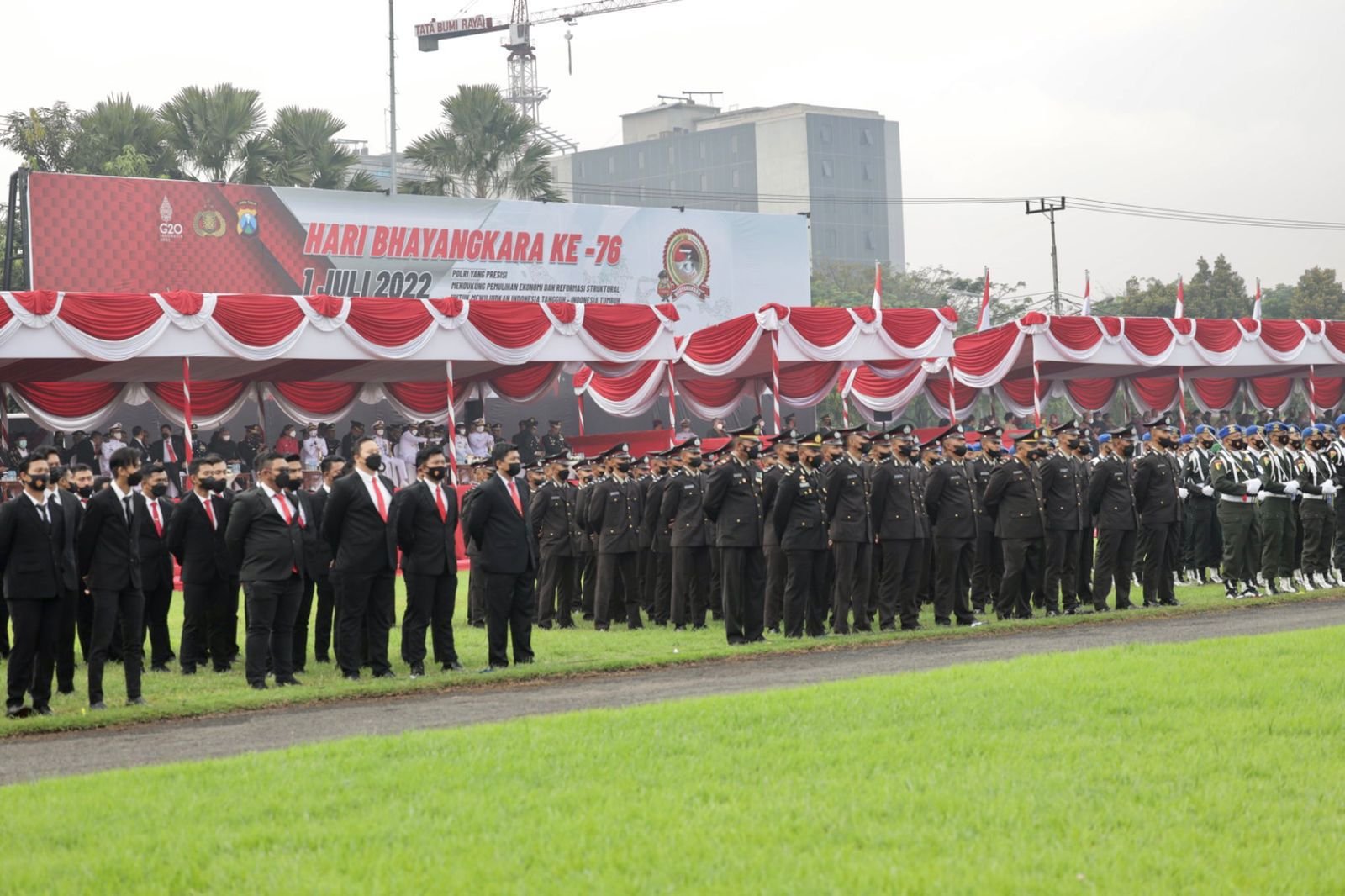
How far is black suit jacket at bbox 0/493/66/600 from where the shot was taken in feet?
35.3

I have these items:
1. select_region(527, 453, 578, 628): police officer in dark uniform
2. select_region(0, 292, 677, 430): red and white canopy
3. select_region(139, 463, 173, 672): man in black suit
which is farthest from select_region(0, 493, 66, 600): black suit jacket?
select_region(0, 292, 677, 430): red and white canopy

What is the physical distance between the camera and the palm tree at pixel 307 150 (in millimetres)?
37594

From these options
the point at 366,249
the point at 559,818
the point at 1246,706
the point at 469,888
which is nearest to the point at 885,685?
the point at 1246,706

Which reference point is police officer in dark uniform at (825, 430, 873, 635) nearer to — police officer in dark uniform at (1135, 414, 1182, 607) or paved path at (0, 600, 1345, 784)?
paved path at (0, 600, 1345, 784)

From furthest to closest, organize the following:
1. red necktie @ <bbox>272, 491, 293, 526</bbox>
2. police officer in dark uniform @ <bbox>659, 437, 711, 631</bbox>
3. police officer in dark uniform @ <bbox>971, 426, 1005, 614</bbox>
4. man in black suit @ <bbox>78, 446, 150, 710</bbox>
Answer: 1. police officer in dark uniform @ <bbox>971, 426, 1005, 614</bbox>
2. police officer in dark uniform @ <bbox>659, 437, 711, 631</bbox>
3. red necktie @ <bbox>272, 491, 293, 526</bbox>
4. man in black suit @ <bbox>78, 446, 150, 710</bbox>

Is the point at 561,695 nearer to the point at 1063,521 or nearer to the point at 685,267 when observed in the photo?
the point at 1063,521

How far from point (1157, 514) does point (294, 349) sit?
46.9 ft

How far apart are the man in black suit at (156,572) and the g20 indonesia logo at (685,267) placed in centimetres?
2479

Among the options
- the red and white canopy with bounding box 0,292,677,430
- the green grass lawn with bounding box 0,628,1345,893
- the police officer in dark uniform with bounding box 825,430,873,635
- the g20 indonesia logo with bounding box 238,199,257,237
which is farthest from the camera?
the g20 indonesia logo with bounding box 238,199,257,237

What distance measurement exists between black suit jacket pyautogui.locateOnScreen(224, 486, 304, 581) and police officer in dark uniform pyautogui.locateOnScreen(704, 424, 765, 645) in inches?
155

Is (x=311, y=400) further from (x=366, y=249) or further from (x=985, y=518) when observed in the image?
(x=985, y=518)

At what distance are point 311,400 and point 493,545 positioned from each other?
18.2 meters

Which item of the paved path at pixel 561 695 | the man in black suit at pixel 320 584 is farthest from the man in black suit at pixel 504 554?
the man in black suit at pixel 320 584

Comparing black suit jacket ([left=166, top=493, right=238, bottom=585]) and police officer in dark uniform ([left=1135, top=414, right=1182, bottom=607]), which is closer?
black suit jacket ([left=166, top=493, right=238, bottom=585])
